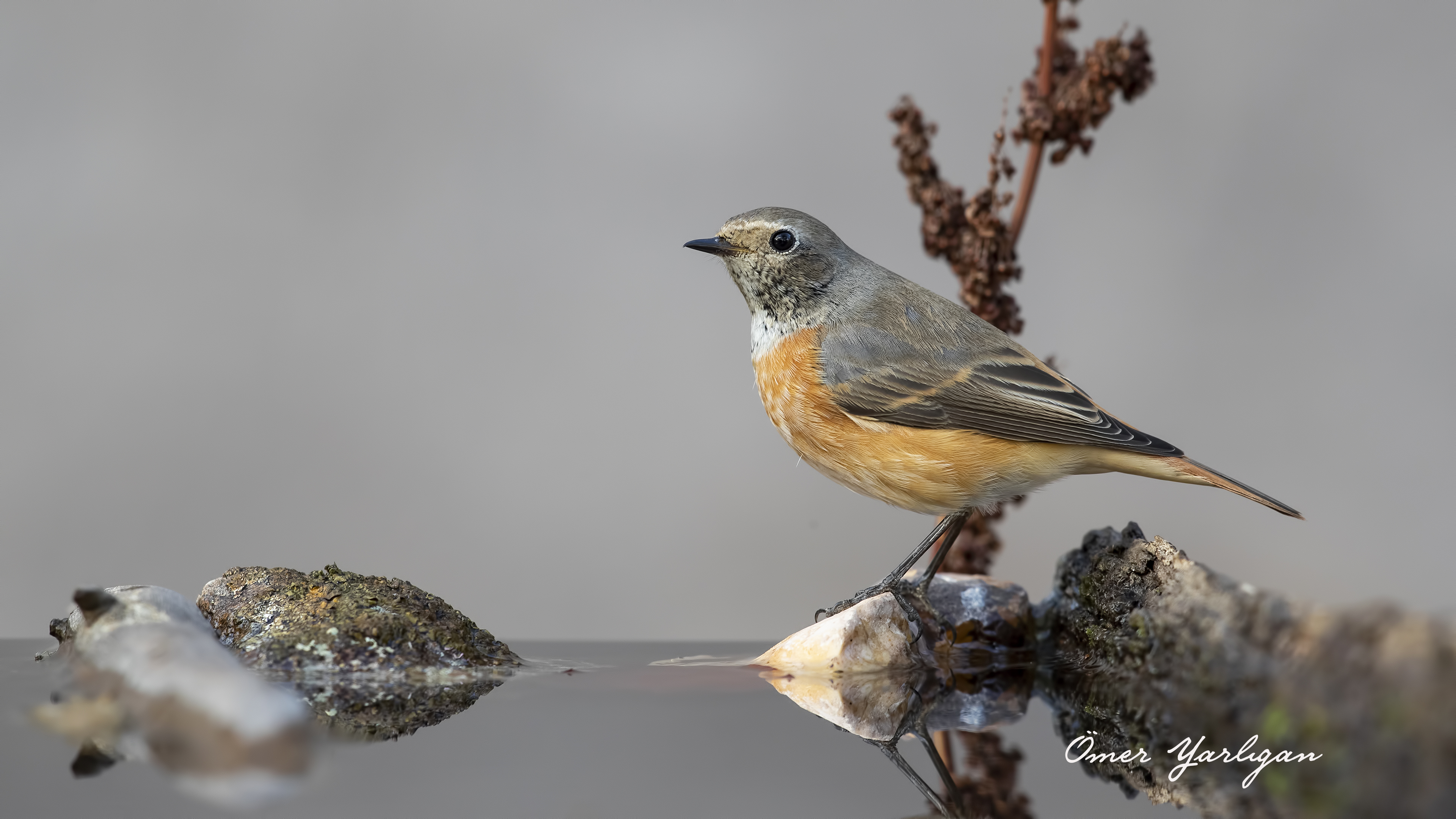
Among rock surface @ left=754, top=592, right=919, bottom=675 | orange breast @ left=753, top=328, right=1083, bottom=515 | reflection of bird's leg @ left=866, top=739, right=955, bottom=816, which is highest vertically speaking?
orange breast @ left=753, top=328, right=1083, bottom=515

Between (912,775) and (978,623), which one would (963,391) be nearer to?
(978,623)

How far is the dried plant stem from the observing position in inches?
172

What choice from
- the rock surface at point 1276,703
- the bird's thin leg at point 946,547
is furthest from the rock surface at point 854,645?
the rock surface at point 1276,703

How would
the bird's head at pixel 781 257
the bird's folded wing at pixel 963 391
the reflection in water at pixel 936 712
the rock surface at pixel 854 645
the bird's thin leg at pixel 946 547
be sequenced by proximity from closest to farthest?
the reflection in water at pixel 936 712, the rock surface at pixel 854 645, the bird's folded wing at pixel 963 391, the bird's thin leg at pixel 946 547, the bird's head at pixel 781 257

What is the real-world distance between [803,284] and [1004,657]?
1.66 m

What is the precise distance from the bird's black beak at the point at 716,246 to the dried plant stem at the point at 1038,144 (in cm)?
113

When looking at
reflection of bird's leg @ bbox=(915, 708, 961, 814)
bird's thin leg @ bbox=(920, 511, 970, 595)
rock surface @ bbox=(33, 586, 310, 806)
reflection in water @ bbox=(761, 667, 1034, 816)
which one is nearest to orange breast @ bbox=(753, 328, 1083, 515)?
bird's thin leg @ bbox=(920, 511, 970, 595)

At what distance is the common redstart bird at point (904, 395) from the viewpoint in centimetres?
386

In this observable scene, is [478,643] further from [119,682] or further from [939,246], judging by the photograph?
[939,246]

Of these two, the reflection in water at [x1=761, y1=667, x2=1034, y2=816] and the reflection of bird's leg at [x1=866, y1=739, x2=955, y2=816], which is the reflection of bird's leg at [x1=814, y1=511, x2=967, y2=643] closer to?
the reflection in water at [x1=761, y1=667, x2=1034, y2=816]

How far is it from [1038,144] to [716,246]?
1.36 meters

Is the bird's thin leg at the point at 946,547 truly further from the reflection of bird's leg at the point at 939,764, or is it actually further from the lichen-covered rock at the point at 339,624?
the lichen-covered rock at the point at 339,624

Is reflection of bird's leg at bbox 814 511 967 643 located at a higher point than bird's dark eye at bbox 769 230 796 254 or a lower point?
lower

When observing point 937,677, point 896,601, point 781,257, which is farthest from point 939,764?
point 781,257
